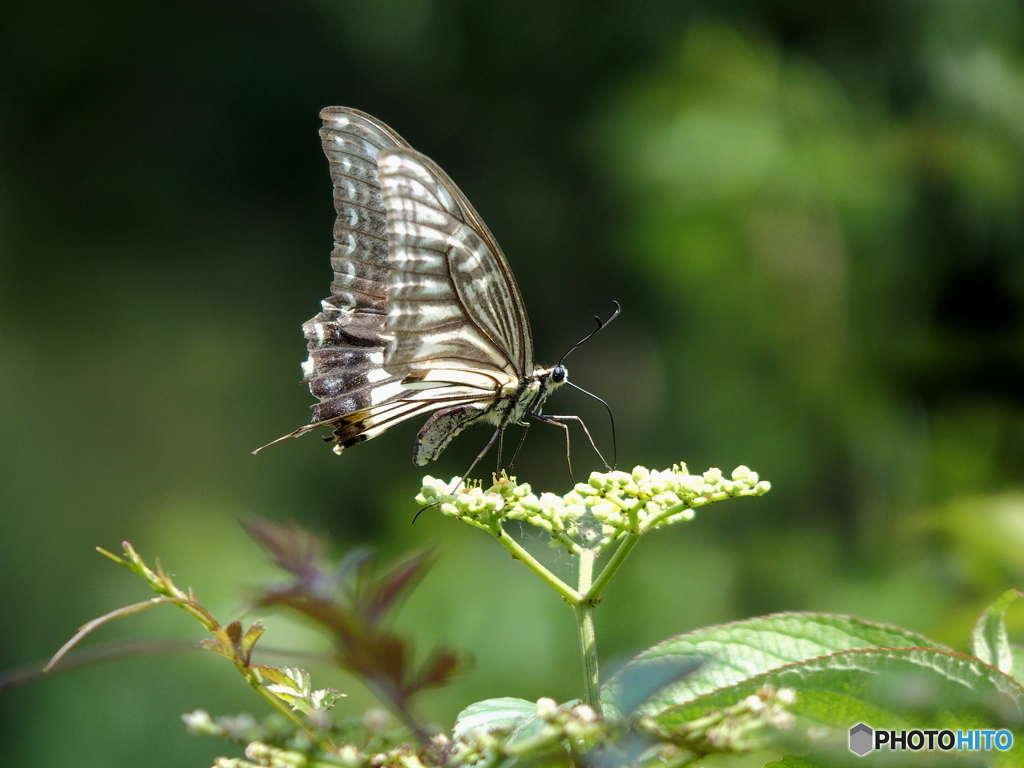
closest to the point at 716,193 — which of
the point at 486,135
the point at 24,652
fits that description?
the point at 486,135

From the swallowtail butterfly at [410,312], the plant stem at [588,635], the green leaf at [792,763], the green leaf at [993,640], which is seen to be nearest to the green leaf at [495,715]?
the plant stem at [588,635]

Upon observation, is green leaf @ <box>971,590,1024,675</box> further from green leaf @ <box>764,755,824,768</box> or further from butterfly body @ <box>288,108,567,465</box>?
butterfly body @ <box>288,108,567,465</box>

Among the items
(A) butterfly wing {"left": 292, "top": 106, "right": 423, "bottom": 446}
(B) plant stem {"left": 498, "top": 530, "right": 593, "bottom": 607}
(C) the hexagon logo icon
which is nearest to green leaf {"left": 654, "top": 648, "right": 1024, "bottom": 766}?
(C) the hexagon logo icon

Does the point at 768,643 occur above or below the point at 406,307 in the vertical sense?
below

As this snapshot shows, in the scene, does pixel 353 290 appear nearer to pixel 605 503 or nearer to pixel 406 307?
pixel 406 307

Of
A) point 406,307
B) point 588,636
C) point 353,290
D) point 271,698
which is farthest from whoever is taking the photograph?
point 353,290

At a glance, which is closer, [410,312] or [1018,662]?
[1018,662]

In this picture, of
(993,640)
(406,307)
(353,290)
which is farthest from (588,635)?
(353,290)

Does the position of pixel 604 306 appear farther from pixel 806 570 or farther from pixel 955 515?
pixel 955 515

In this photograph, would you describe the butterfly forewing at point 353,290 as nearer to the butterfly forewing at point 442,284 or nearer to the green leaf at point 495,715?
the butterfly forewing at point 442,284
